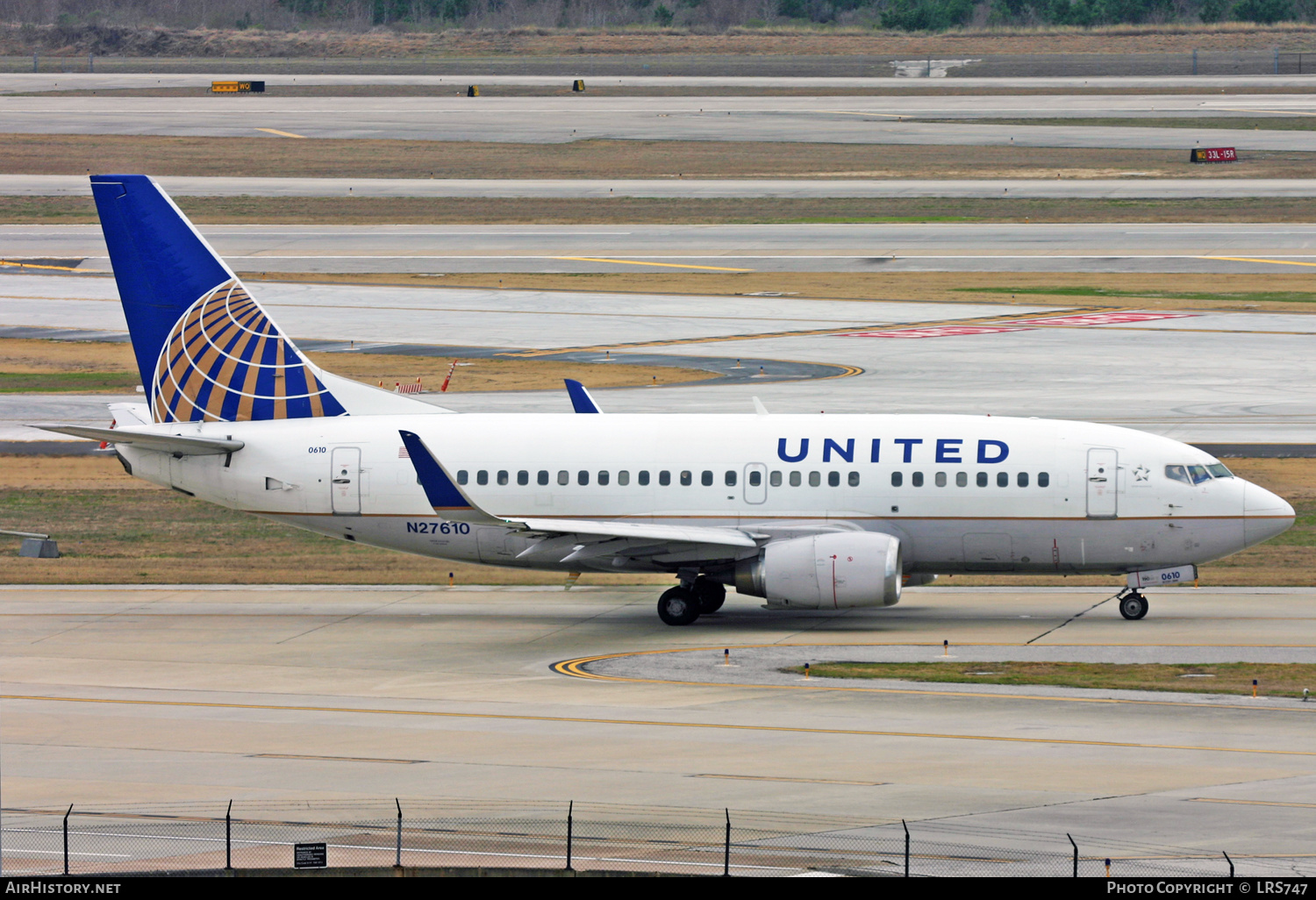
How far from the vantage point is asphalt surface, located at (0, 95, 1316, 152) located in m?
132

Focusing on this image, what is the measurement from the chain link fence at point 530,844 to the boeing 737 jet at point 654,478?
1262 cm

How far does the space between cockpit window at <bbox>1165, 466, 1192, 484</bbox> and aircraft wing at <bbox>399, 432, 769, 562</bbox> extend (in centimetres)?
871

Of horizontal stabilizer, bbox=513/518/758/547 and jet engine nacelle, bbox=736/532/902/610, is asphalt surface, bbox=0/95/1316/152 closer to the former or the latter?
horizontal stabilizer, bbox=513/518/758/547

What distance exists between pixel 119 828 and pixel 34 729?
7369 millimetres

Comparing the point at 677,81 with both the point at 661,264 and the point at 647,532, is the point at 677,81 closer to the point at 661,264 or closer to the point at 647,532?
the point at 661,264

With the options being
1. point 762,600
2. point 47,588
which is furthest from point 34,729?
point 762,600

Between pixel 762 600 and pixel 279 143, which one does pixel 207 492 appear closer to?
pixel 762 600

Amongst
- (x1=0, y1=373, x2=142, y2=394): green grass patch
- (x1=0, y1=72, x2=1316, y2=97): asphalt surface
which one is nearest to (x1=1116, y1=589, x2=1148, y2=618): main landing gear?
(x1=0, y1=373, x2=142, y2=394): green grass patch

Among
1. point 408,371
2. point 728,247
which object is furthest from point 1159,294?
point 408,371

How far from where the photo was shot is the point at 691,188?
116938mm

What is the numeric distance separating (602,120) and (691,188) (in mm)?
29235

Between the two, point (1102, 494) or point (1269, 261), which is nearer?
point (1102, 494)

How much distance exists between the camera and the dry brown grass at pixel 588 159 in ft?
398

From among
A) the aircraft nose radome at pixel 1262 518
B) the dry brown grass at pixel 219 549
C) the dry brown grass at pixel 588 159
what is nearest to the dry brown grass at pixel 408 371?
the dry brown grass at pixel 219 549
